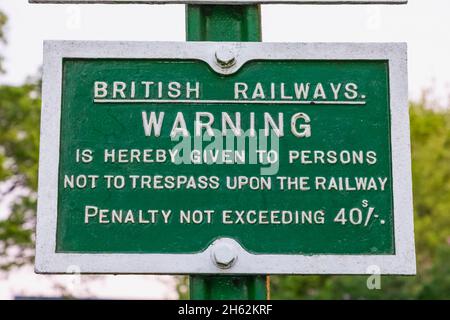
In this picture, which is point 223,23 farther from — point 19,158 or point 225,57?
point 19,158

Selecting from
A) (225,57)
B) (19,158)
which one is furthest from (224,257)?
(19,158)

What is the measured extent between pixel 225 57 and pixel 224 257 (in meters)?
0.80

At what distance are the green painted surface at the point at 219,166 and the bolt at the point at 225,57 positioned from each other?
52mm

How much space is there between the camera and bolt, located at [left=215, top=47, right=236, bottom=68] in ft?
11.7

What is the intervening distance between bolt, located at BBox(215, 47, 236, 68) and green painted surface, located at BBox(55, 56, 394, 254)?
0.05 meters

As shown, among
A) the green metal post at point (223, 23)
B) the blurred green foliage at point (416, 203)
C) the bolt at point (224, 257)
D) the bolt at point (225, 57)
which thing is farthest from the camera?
the blurred green foliage at point (416, 203)

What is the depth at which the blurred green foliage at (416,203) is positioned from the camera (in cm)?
1795

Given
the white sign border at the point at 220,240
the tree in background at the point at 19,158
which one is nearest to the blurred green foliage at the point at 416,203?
the tree in background at the point at 19,158

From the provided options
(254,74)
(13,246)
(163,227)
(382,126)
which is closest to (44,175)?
(163,227)

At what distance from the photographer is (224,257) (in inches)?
130

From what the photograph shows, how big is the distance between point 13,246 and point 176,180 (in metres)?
18.8

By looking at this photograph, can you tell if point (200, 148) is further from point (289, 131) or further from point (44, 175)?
point (44, 175)

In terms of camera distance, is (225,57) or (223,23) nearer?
(225,57)

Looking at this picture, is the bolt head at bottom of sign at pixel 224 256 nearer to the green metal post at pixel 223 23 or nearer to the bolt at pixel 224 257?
the bolt at pixel 224 257
